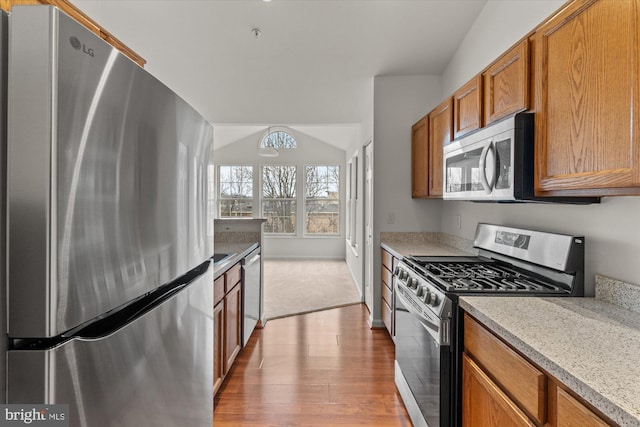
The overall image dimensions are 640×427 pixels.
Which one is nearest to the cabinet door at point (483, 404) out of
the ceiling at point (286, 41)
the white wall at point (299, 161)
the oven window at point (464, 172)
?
the oven window at point (464, 172)

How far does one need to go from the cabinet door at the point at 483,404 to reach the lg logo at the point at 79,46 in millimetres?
1430

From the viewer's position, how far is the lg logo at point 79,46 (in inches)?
23.9

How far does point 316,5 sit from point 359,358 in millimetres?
2811

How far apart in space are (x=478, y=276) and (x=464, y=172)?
0.66 metres

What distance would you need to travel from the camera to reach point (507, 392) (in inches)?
44.4

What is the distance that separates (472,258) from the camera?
240 cm

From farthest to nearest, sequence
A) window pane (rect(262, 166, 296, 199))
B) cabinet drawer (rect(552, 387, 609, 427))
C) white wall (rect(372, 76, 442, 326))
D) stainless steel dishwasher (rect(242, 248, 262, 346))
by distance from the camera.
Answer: window pane (rect(262, 166, 296, 199)), white wall (rect(372, 76, 442, 326)), stainless steel dishwasher (rect(242, 248, 262, 346)), cabinet drawer (rect(552, 387, 609, 427))

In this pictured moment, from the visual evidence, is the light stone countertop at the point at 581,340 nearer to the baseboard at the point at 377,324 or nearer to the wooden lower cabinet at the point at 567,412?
the wooden lower cabinet at the point at 567,412

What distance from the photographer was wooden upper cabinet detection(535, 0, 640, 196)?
1031mm

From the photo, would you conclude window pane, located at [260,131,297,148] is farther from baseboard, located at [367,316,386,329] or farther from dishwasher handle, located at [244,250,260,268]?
baseboard, located at [367,316,386,329]

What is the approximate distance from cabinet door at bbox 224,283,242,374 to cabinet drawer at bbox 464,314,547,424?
155cm

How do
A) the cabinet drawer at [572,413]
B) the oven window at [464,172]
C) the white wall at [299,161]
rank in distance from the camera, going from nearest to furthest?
1. the cabinet drawer at [572,413]
2. the oven window at [464,172]
3. the white wall at [299,161]

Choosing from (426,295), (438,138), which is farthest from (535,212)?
(438,138)

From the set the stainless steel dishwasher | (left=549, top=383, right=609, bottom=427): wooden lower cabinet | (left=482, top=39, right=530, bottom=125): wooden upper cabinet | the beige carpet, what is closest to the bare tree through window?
the beige carpet
